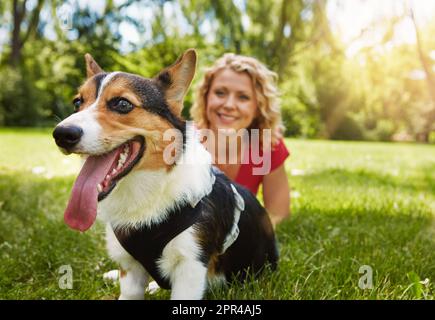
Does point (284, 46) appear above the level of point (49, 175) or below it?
above

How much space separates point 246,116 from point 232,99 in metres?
0.21

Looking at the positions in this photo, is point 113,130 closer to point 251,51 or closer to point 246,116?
point 246,116

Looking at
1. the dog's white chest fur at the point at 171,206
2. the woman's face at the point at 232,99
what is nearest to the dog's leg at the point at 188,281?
the dog's white chest fur at the point at 171,206

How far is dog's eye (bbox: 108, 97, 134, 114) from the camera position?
6.82ft

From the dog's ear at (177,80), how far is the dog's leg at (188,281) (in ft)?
2.55

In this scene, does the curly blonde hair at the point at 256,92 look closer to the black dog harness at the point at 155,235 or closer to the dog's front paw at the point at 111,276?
the dog's front paw at the point at 111,276

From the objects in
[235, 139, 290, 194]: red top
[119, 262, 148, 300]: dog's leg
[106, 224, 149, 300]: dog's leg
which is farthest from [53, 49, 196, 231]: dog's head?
[235, 139, 290, 194]: red top

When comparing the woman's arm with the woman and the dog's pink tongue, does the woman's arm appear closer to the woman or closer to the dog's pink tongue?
the woman

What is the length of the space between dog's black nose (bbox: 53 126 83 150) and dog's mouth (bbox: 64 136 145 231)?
0.19m

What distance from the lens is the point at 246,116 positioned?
396cm

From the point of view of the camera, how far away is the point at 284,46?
14977 mm

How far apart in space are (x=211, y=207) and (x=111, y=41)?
40.1 feet
